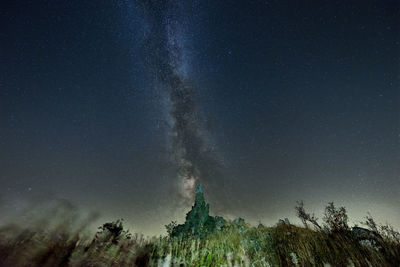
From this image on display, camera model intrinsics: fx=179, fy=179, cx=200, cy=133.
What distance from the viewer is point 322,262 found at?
10.9 meters

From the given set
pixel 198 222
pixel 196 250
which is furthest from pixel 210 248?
pixel 198 222

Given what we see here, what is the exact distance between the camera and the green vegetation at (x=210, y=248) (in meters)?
9.00

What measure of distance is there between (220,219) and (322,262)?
22897 mm

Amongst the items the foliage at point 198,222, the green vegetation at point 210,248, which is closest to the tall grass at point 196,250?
the green vegetation at point 210,248

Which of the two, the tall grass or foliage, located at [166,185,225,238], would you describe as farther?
foliage, located at [166,185,225,238]

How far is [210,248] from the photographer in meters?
14.0

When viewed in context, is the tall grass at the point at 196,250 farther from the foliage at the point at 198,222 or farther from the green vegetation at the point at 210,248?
the foliage at the point at 198,222

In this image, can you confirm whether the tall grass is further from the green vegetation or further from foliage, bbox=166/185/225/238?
foliage, bbox=166/185/225/238

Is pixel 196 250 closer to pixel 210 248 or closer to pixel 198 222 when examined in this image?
pixel 210 248

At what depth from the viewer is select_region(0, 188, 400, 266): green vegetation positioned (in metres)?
9.00

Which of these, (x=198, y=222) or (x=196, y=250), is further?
(x=198, y=222)

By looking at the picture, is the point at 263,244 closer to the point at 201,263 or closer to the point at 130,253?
the point at 201,263

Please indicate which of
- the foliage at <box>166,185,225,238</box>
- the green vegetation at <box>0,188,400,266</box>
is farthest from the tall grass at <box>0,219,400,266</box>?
the foliage at <box>166,185,225,238</box>

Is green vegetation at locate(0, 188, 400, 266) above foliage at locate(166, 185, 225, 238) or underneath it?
underneath
